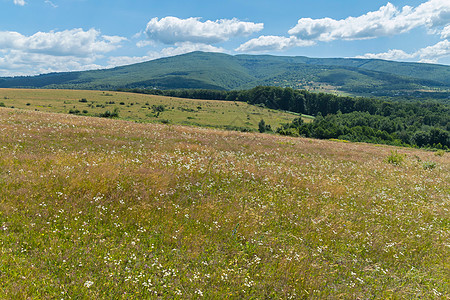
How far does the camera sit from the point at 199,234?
22.5 ft

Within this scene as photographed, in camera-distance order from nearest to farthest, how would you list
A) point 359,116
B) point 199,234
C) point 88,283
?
point 88,283, point 199,234, point 359,116

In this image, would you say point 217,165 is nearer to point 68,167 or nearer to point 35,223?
point 68,167

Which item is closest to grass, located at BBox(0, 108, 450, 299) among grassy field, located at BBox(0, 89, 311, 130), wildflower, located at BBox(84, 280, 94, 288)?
wildflower, located at BBox(84, 280, 94, 288)

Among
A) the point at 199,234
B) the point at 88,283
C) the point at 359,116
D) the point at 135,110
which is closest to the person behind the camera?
the point at 88,283

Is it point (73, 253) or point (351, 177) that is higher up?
point (73, 253)

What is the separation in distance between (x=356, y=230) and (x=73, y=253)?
8.58 meters

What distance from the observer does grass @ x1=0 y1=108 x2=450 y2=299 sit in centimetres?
511

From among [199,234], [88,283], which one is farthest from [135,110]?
[88,283]

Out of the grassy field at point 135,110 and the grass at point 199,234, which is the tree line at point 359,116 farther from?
the grass at point 199,234

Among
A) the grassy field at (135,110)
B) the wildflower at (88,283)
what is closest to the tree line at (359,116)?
the grassy field at (135,110)

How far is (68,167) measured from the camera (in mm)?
9438

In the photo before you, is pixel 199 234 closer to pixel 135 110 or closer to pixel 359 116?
pixel 135 110

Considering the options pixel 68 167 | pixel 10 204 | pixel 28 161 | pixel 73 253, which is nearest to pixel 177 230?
pixel 73 253

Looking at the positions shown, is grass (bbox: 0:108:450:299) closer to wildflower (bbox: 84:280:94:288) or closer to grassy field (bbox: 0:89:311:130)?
wildflower (bbox: 84:280:94:288)
